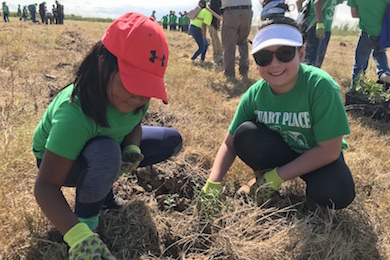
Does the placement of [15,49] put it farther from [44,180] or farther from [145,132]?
[44,180]

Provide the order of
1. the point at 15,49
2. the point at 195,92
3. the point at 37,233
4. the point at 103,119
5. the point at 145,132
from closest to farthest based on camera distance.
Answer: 1. the point at 103,119
2. the point at 37,233
3. the point at 145,132
4. the point at 195,92
5. the point at 15,49

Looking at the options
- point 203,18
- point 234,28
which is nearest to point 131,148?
point 234,28

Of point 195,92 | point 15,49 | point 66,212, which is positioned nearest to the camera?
point 66,212

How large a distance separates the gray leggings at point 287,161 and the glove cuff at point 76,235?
35.6 inches

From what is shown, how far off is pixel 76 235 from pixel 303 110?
1.12 meters

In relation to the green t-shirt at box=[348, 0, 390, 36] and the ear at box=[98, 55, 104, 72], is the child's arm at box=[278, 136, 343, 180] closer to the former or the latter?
the ear at box=[98, 55, 104, 72]

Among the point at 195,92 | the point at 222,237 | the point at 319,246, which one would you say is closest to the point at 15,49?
the point at 195,92

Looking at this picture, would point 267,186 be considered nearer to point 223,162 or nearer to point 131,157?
point 223,162

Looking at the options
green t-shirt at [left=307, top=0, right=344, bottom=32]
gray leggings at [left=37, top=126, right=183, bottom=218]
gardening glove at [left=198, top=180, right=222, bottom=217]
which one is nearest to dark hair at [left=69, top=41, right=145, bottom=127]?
gray leggings at [left=37, top=126, right=183, bottom=218]

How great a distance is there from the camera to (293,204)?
182cm

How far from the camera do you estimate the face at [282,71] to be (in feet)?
5.15

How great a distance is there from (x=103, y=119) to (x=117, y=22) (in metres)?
0.38

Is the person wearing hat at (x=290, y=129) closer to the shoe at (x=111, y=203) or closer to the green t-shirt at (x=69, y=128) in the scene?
the shoe at (x=111, y=203)

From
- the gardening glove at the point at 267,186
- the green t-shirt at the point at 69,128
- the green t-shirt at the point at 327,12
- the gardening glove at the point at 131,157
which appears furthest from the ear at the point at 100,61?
the green t-shirt at the point at 327,12
